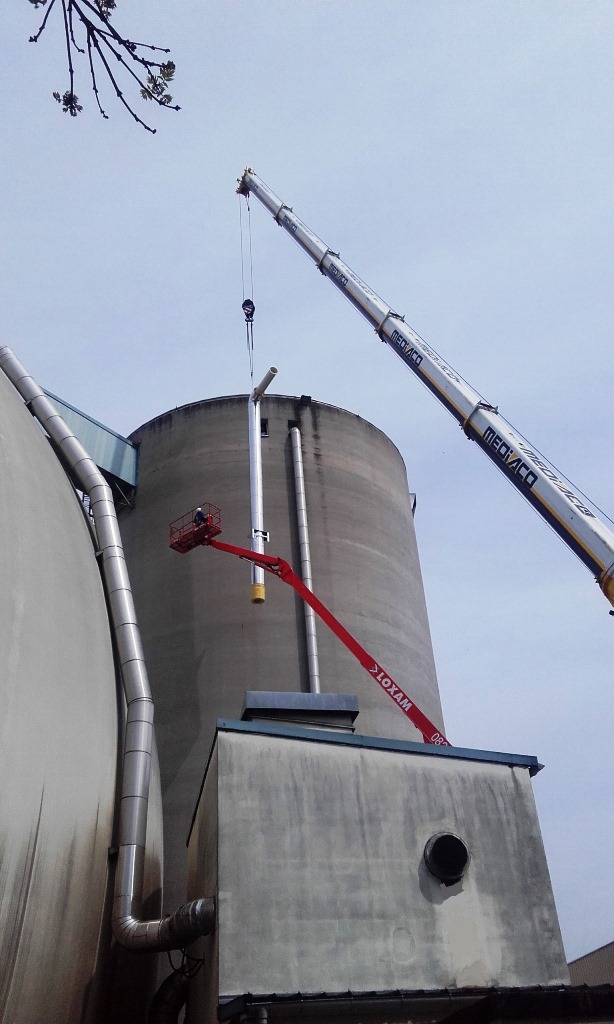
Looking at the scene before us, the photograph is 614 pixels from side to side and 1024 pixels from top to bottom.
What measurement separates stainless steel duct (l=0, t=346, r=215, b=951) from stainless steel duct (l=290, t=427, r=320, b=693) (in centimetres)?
585

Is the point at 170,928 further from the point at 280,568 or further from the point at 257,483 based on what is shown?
the point at 257,483

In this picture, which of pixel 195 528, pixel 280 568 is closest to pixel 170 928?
pixel 280 568

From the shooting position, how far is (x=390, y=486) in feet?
90.1

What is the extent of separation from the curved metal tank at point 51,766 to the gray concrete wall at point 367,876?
1716mm

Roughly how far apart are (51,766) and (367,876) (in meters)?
4.53

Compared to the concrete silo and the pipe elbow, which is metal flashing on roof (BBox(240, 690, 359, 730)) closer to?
the concrete silo

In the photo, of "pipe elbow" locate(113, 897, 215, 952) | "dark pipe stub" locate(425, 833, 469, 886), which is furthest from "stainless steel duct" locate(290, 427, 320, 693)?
"dark pipe stub" locate(425, 833, 469, 886)

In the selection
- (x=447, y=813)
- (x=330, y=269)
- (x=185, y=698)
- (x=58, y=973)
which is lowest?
(x=58, y=973)

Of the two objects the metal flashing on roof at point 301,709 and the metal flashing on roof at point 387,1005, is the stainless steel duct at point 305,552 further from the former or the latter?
the metal flashing on roof at point 387,1005

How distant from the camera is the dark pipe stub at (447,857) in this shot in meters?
12.3

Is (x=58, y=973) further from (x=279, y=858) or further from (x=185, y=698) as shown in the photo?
(x=185, y=698)

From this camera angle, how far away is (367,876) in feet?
39.9

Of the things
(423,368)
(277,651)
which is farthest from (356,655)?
(423,368)

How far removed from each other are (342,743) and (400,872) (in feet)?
6.48
